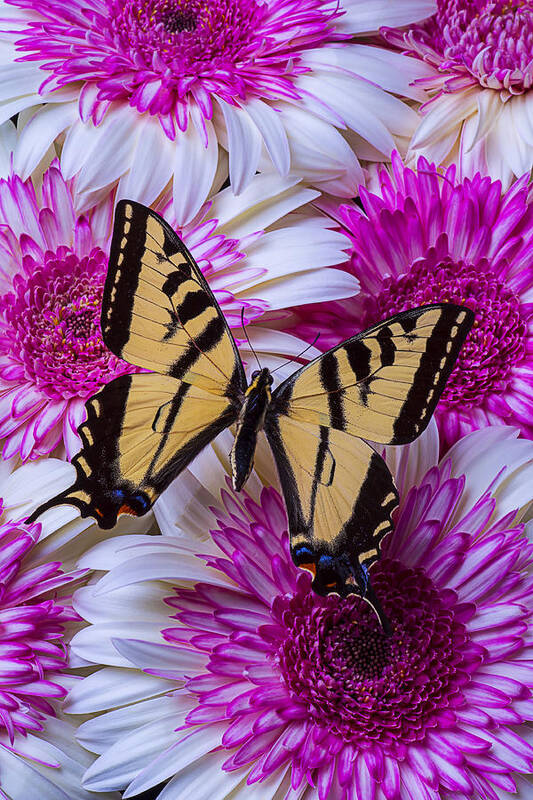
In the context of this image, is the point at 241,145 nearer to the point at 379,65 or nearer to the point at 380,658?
the point at 379,65

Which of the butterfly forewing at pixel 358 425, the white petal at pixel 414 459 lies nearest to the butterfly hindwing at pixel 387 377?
the butterfly forewing at pixel 358 425

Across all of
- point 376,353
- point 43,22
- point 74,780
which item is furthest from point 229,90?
point 74,780

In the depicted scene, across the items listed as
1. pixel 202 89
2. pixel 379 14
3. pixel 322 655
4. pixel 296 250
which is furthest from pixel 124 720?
pixel 379 14

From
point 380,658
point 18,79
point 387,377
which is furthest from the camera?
→ point 18,79

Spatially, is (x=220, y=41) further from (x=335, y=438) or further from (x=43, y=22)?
(x=335, y=438)

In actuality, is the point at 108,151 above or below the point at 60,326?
above
